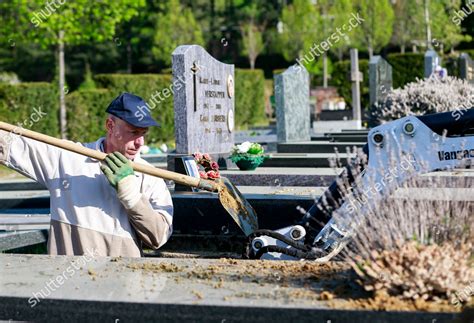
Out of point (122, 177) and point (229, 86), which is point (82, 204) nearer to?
point (122, 177)

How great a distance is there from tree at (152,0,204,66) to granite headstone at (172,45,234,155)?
41.8 m

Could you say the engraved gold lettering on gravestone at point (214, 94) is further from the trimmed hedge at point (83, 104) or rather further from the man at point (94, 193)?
the trimmed hedge at point (83, 104)

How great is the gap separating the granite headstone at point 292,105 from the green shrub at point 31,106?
7.84 m

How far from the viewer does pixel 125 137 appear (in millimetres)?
4371

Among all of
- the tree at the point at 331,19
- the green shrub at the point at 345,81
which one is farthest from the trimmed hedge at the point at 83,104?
the tree at the point at 331,19

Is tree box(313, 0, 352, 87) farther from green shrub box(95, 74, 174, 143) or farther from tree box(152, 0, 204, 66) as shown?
green shrub box(95, 74, 174, 143)

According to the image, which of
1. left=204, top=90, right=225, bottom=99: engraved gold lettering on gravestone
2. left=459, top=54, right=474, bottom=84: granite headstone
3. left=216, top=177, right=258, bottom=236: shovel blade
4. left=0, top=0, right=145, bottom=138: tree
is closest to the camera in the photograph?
left=216, top=177, right=258, bottom=236: shovel blade

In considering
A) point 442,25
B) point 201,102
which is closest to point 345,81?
point 442,25

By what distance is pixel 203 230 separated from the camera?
269 inches

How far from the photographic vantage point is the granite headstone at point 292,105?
14781 mm

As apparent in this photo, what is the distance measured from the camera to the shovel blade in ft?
18.1

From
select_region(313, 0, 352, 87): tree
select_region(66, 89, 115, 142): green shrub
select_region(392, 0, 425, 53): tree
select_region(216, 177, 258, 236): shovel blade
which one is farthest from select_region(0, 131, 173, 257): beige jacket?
select_region(392, 0, 425, 53): tree

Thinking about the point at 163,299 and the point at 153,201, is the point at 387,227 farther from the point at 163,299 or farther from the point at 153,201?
the point at 153,201

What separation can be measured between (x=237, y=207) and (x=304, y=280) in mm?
2349
